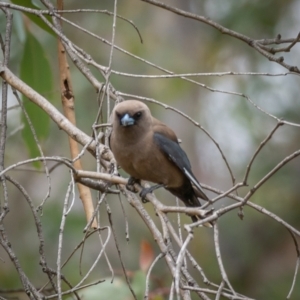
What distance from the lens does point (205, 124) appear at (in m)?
10.3

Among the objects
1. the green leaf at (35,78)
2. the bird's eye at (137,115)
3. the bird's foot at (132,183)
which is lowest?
the bird's foot at (132,183)

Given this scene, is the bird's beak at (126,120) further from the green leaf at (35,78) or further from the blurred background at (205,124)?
the blurred background at (205,124)

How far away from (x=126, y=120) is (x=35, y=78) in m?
0.97

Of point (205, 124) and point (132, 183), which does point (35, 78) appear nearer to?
point (132, 183)

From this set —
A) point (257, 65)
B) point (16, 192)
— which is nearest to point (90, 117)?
point (16, 192)

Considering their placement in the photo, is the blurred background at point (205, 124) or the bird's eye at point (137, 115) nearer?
the bird's eye at point (137, 115)

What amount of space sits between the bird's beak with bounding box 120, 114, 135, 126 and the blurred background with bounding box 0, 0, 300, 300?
335 cm

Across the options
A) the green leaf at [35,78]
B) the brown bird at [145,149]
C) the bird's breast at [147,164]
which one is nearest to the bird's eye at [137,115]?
the brown bird at [145,149]

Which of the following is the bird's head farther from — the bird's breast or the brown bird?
the bird's breast

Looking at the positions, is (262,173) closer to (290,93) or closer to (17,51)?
(290,93)

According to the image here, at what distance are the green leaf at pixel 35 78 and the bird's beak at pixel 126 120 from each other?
78 cm

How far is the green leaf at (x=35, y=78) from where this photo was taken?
4.47 m

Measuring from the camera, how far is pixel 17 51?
20.2 ft

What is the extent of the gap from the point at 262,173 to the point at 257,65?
1.91 metres
